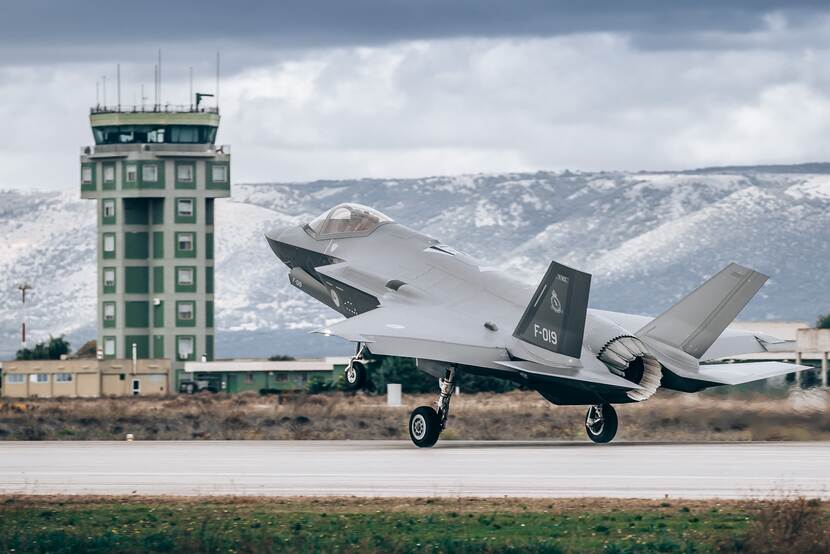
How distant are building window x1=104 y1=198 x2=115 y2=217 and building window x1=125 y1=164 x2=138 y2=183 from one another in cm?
302

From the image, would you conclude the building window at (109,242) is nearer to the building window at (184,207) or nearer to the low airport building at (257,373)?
the building window at (184,207)

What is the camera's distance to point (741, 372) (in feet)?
124

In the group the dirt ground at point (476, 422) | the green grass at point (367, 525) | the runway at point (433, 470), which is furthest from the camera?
the dirt ground at point (476, 422)

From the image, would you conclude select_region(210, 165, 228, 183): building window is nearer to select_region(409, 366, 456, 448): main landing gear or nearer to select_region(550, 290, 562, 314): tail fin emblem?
select_region(409, 366, 456, 448): main landing gear

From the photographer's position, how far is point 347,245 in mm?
41438

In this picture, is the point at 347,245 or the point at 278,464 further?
the point at 347,245

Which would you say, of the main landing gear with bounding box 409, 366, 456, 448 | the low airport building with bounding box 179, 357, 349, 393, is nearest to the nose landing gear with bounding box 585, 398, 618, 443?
the main landing gear with bounding box 409, 366, 456, 448

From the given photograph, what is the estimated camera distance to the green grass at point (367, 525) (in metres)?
20.0

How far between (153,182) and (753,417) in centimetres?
9409

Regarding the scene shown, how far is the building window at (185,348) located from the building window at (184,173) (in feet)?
41.4

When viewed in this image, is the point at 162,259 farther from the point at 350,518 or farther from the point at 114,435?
the point at 350,518

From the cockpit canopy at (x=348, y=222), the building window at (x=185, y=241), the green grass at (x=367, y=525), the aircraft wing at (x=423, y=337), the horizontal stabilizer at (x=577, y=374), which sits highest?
the building window at (x=185, y=241)

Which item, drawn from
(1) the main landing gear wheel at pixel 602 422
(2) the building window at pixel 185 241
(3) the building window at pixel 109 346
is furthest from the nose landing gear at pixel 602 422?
(3) the building window at pixel 109 346

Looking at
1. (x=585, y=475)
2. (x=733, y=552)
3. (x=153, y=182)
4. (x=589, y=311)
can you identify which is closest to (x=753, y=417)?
(x=589, y=311)
